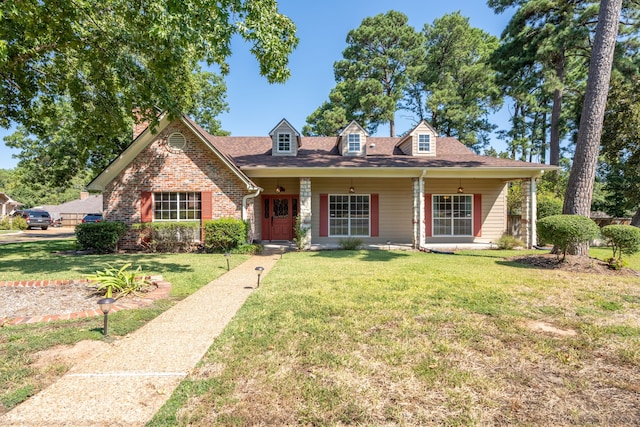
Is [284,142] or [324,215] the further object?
[284,142]

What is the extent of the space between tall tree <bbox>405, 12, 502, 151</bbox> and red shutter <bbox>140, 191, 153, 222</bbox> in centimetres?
2158

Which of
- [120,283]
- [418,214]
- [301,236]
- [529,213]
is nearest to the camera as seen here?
[120,283]

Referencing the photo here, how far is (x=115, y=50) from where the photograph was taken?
815cm

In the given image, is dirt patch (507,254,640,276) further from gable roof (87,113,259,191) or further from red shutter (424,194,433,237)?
gable roof (87,113,259,191)

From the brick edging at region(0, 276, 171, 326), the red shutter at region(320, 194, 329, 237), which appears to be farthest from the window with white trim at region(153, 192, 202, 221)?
the brick edging at region(0, 276, 171, 326)

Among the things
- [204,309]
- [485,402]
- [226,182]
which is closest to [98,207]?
[226,182]

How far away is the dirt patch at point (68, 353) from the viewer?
10.1 ft

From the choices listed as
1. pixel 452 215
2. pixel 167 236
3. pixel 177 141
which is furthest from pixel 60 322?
pixel 452 215

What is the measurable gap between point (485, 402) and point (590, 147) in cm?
1029

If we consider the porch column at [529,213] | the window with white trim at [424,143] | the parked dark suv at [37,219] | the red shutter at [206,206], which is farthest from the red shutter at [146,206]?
the parked dark suv at [37,219]

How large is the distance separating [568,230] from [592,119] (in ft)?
13.1

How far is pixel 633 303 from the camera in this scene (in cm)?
506

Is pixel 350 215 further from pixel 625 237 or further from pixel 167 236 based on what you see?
pixel 625 237

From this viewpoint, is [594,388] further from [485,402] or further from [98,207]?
[98,207]
